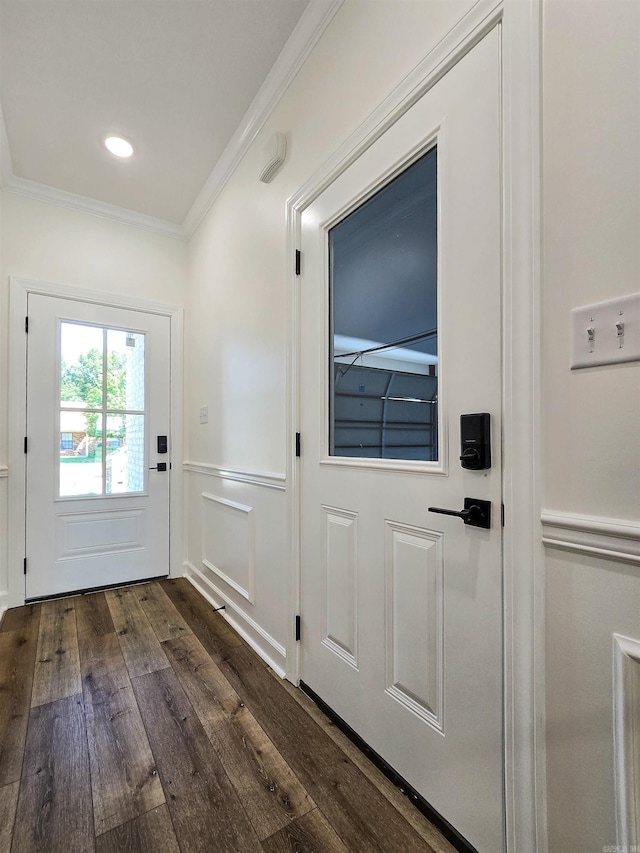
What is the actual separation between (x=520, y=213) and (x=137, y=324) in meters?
2.78

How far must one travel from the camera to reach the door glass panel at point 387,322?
3.77 feet

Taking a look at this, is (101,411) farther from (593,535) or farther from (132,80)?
(593,535)

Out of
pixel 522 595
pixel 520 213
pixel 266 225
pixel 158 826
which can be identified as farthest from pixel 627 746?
pixel 266 225

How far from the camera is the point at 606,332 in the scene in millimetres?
744

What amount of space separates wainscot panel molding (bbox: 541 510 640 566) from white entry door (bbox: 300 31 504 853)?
0.45 feet

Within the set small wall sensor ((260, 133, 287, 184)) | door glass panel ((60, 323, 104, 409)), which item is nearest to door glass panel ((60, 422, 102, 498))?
door glass panel ((60, 323, 104, 409))

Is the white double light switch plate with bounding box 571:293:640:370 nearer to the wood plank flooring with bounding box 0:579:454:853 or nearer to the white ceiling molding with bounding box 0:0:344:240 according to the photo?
the wood plank flooring with bounding box 0:579:454:853

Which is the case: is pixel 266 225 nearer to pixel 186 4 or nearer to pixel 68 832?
pixel 186 4

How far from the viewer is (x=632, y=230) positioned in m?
0.71


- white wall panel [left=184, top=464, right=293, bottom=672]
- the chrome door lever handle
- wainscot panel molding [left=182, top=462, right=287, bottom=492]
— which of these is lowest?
white wall panel [left=184, top=464, right=293, bottom=672]

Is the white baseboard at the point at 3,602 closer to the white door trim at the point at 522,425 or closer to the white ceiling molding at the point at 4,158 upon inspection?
the white ceiling molding at the point at 4,158

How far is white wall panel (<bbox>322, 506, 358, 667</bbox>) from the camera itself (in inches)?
54.2

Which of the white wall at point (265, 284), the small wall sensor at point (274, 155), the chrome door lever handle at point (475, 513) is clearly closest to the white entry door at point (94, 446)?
the white wall at point (265, 284)

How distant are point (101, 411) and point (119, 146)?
1655 mm
